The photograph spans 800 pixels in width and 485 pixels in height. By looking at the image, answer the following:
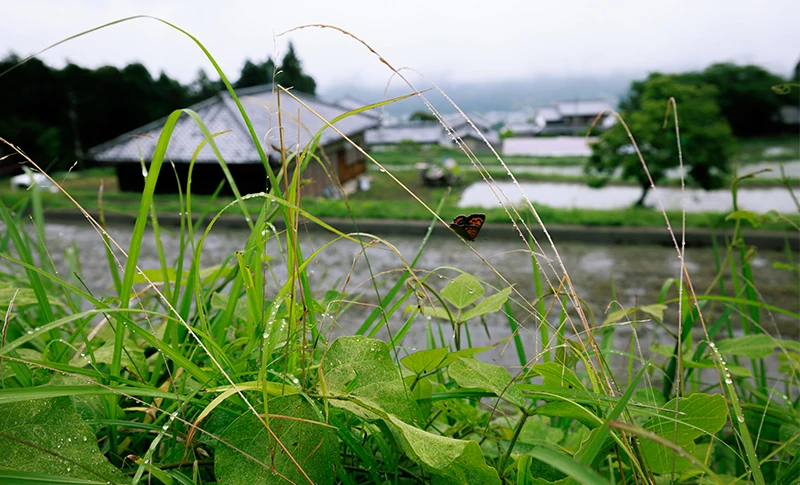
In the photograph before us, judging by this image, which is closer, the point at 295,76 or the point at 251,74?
the point at 295,76

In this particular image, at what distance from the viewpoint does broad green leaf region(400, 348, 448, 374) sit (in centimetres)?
38

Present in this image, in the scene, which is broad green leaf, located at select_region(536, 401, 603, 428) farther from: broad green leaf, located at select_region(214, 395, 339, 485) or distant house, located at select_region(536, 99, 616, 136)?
distant house, located at select_region(536, 99, 616, 136)

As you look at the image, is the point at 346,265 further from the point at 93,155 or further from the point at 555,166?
the point at 555,166

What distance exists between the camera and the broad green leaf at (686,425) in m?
0.33

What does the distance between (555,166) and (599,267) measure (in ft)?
38.7

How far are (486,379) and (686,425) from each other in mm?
127

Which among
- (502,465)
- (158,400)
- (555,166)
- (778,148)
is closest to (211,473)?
(158,400)

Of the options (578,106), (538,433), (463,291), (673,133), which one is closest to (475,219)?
(463,291)

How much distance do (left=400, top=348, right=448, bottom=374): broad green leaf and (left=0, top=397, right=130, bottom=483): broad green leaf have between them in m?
0.19

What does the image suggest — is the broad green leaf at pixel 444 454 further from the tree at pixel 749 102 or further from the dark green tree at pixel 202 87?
the tree at pixel 749 102

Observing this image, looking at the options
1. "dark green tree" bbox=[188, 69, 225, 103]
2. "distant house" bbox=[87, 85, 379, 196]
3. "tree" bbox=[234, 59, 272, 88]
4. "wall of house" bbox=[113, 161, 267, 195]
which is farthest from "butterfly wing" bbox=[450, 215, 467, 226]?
"dark green tree" bbox=[188, 69, 225, 103]

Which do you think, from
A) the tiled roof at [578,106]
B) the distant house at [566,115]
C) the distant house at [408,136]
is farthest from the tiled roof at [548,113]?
the distant house at [408,136]

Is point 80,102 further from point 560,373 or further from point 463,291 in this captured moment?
point 560,373

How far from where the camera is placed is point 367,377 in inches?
13.6
